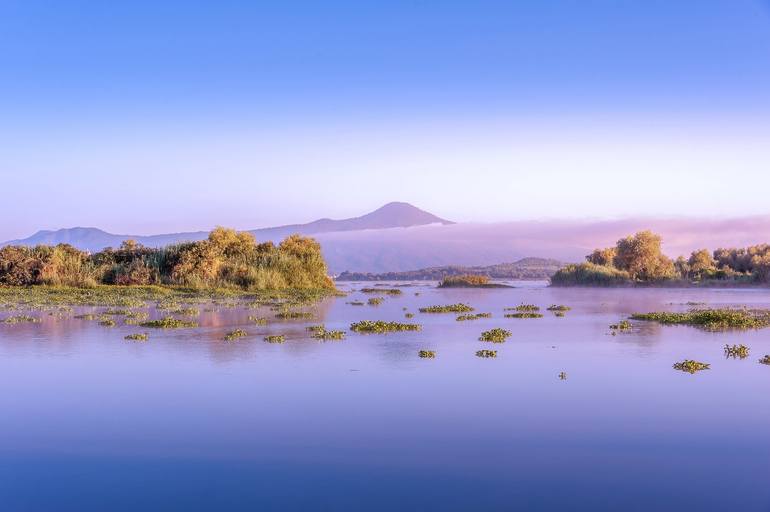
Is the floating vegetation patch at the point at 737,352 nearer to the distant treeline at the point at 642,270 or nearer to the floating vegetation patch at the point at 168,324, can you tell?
the floating vegetation patch at the point at 168,324

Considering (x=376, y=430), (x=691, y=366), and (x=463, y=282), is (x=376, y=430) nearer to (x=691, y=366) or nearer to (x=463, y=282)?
(x=691, y=366)

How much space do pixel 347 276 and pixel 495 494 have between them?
70286 mm

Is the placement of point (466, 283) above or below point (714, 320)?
above

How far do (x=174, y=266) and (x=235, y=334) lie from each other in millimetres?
21939

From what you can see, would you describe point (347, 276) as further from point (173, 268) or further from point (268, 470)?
point (268, 470)

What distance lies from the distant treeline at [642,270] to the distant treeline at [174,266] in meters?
20.4

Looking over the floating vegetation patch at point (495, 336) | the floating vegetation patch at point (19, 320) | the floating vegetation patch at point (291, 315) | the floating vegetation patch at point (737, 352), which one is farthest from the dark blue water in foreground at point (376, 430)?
the floating vegetation patch at point (291, 315)

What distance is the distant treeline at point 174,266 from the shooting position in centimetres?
3297

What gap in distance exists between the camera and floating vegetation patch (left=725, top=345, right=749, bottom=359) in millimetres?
11664

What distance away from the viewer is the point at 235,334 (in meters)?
14.2

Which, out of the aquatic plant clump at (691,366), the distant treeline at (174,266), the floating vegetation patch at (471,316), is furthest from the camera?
the distant treeline at (174,266)

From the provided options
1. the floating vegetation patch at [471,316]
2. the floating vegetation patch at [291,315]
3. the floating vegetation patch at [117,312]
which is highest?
the floating vegetation patch at [117,312]

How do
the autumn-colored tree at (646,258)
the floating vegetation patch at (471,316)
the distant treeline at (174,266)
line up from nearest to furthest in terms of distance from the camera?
the floating vegetation patch at (471,316), the distant treeline at (174,266), the autumn-colored tree at (646,258)

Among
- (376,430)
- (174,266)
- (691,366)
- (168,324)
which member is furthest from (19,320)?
(174,266)
